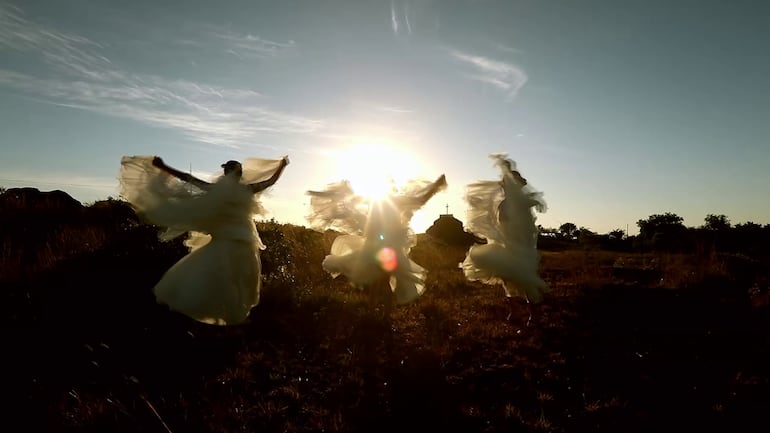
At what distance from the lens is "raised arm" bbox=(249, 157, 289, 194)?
4.34 metres

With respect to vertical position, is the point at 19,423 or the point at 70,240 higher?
the point at 70,240

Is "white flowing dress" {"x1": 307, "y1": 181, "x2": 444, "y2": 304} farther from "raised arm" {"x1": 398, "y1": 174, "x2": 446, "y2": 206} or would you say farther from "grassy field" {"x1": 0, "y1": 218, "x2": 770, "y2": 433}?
"grassy field" {"x1": 0, "y1": 218, "x2": 770, "y2": 433}

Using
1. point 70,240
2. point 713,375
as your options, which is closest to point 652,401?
point 713,375

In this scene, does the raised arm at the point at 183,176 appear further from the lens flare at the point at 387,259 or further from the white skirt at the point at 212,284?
the lens flare at the point at 387,259

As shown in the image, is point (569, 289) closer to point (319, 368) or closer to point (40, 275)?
point (319, 368)

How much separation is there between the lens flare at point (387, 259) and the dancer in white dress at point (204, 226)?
144cm

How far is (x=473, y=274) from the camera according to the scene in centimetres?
695

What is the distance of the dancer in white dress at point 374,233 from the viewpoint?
523 cm

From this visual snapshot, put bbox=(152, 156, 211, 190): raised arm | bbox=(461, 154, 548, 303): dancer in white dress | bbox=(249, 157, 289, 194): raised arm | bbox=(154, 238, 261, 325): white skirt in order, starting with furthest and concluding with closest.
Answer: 1. bbox=(461, 154, 548, 303): dancer in white dress
2. bbox=(249, 157, 289, 194): raised arm
3. bbox=(152, 156, 211, 190): raised arm
4. bbox=(154, 238, 261, 325): white skirt

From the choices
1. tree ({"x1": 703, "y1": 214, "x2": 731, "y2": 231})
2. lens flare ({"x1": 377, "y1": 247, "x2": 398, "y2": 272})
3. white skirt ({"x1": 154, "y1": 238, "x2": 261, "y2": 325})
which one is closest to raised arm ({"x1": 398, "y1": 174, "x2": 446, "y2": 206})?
lens flare ({"x1": 377, "y1": 247, "x2": 398, "y2": 272})

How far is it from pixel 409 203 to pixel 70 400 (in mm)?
4249

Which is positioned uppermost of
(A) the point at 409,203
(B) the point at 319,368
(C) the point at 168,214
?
(A) the point at 409,203

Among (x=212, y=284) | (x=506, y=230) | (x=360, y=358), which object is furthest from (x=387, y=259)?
(x=506, y=230)

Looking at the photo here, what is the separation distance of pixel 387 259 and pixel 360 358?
179 centimetres
